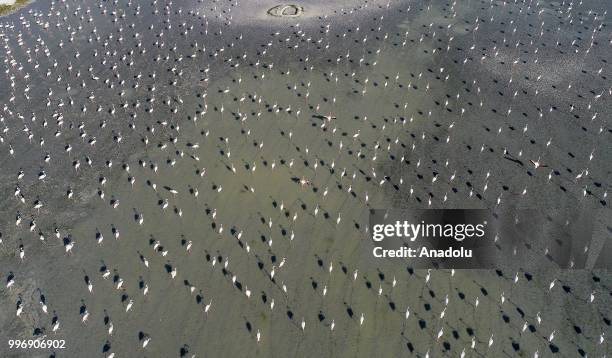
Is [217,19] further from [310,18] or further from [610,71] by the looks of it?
[610,71]

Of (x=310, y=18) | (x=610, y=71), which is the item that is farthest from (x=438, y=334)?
(x=310, y=18)

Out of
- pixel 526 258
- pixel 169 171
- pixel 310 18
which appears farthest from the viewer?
pixel 310 18

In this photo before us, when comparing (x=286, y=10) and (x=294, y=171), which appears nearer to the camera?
(x=294, y=171)

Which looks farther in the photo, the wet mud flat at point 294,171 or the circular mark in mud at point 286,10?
the circular mark in mud at point 286,10

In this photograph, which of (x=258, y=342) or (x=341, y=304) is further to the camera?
(x=341, y=304)

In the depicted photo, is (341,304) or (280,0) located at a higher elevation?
(280,0)

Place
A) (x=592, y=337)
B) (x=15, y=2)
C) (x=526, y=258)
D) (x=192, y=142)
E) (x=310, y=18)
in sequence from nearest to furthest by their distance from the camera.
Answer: (x=592, y=337) < (x=526, y=258) < (x=192, y=142) < (x=310, y=18) < (x=15, y=2)

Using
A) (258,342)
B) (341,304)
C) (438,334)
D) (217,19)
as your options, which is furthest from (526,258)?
(217,19)
